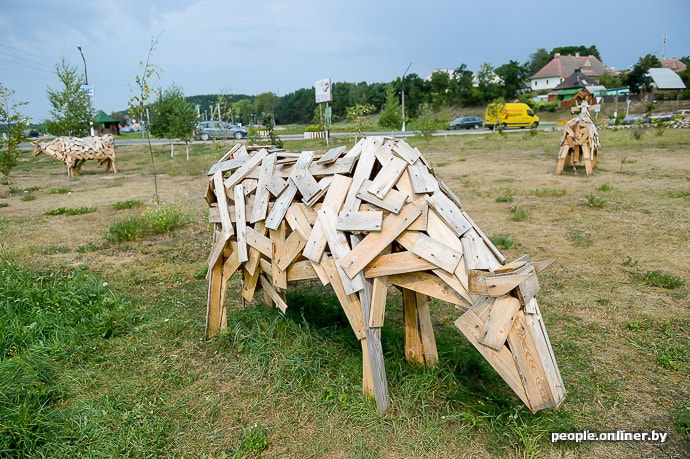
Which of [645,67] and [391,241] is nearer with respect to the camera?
[391,241]

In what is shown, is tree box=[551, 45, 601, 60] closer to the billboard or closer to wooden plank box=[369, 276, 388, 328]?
the billboard

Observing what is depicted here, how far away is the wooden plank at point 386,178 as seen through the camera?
10.7ft

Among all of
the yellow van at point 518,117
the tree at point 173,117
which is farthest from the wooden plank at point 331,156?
the yellow van at point 518,117

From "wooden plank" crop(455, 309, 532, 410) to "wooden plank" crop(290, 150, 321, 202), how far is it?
4.96 ft

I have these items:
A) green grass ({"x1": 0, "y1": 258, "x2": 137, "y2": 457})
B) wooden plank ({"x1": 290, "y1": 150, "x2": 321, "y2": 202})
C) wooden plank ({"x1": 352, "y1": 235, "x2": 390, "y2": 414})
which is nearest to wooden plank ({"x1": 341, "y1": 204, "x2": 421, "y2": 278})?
wooden plank ({"x1": 352, "y1": 235, "x2": 390, "y2": 414})

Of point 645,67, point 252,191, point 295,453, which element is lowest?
point 295,453

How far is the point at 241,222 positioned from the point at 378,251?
1558 mm

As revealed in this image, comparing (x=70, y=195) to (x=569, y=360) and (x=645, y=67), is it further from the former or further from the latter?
(x=645, y=67)

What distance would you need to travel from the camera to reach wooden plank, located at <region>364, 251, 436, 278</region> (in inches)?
121

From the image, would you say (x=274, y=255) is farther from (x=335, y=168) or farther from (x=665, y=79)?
(x=665, y=79)

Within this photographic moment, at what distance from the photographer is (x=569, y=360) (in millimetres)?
4418

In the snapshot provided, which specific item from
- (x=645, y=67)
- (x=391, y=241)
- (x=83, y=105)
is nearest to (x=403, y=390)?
(x=391, y=241)

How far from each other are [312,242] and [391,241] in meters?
0.68

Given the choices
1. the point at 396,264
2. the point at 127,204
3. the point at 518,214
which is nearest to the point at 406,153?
the point at 396,264
